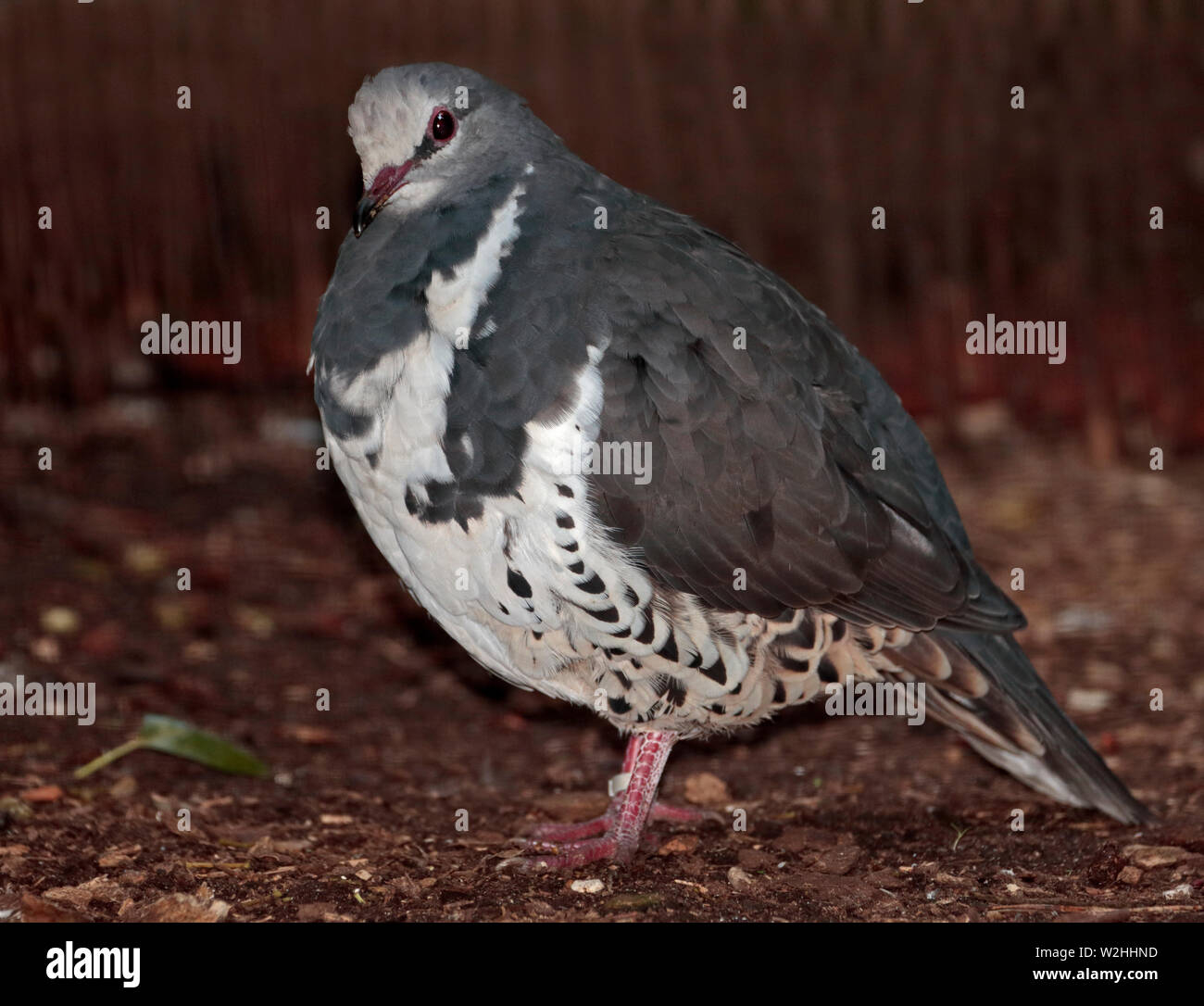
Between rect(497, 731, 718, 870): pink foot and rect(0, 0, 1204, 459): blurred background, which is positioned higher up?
rect(0, 0, 1204, 459): blurred background

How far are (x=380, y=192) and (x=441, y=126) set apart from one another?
0.28 meters

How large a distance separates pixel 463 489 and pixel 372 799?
1631 mm

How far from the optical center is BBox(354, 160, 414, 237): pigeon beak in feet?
14.0

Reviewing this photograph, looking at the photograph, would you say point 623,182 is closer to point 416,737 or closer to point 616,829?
point 416,737

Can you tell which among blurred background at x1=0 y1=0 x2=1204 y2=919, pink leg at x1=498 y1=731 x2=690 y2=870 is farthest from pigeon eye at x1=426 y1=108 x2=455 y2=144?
blurred background at x1=0 y1=0 x2=1204 y2=919

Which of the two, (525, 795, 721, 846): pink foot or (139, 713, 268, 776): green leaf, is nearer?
(525, 795, 721, 846): pink foot

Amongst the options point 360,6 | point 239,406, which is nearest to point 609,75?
point 360,6

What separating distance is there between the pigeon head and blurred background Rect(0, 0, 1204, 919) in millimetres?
2322

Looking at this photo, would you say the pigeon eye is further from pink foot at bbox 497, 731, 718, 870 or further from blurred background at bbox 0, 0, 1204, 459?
blurred background at bbox 0, 0, 1204, 459

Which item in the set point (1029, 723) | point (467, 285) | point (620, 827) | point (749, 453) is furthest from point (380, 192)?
point (1029, 723)

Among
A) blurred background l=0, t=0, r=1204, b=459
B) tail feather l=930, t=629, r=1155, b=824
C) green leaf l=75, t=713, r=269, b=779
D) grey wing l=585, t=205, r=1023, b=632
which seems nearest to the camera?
grey wing l=585, t=205, r=1023, b=632

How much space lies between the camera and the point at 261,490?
837 cm
